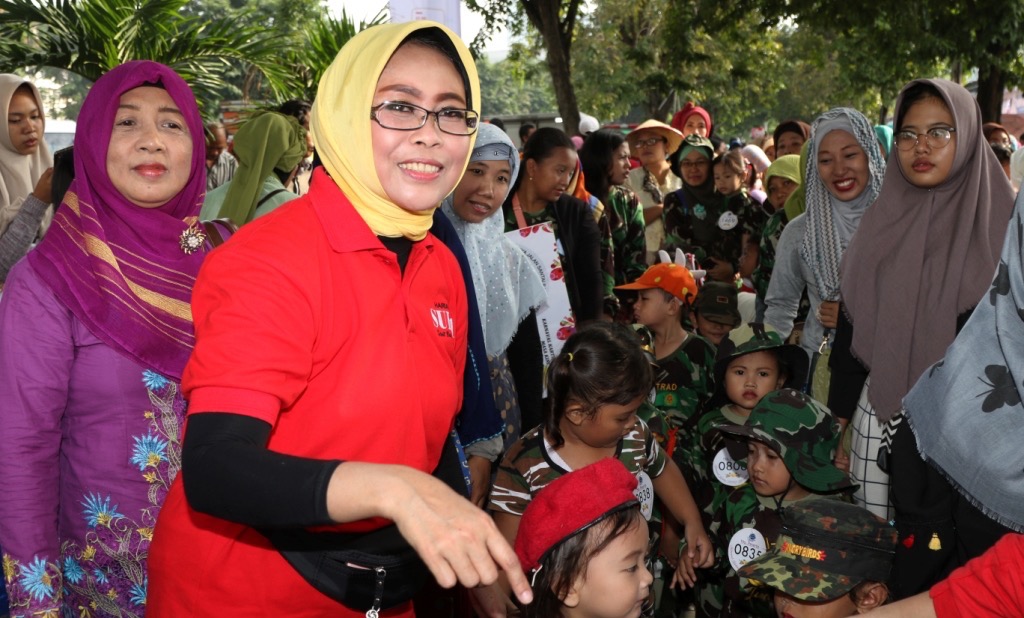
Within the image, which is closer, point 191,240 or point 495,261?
point 191,240

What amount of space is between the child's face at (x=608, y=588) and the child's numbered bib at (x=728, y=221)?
16.6 feet

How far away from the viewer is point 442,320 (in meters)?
2.04

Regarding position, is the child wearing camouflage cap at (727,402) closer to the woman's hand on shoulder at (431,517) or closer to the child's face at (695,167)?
the child's face at (695,167)

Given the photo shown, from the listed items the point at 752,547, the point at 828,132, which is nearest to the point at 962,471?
the point at 752,547

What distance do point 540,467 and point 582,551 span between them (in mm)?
889

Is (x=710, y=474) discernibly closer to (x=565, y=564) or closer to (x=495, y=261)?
(x=495, y=261)

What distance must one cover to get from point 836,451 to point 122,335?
116 inches

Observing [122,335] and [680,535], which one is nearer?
[122,335]

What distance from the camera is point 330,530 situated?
1822 millimetres

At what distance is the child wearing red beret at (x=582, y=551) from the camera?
267 centimetres

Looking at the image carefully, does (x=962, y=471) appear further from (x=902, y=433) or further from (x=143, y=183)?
(x=143, y=183)

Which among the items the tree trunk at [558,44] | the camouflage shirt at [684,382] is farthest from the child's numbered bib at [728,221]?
the tree trunk at [558,44]

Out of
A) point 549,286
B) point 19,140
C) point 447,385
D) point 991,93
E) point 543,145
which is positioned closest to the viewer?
point 447,385

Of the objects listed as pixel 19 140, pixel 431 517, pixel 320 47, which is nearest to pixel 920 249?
pixel 431 517
